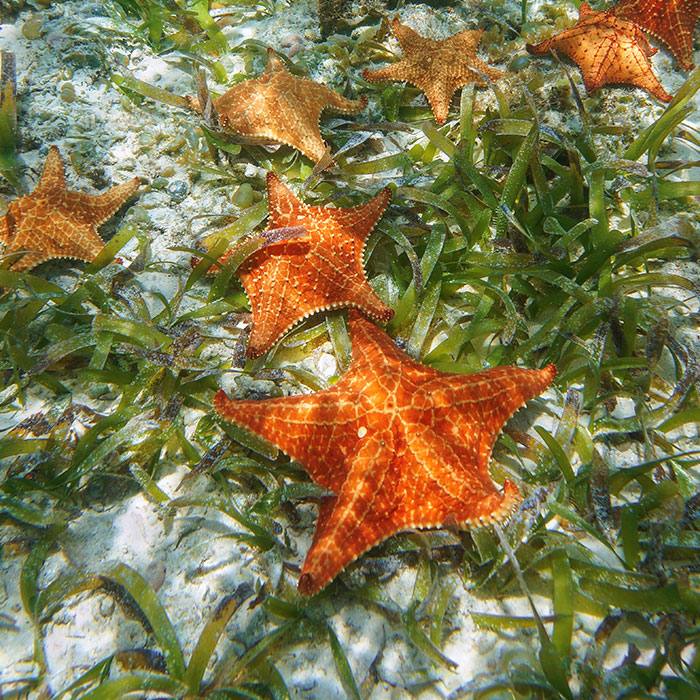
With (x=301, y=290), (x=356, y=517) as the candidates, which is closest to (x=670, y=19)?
(x=301, y=290)

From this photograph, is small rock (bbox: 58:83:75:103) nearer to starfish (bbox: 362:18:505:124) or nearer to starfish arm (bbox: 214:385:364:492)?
starfish (bbox: 362:18:505:124)

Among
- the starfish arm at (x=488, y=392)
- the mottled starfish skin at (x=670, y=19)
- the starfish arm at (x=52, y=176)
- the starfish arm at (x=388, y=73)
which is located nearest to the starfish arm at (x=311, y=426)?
the starfish arm at (x=488, y=392)

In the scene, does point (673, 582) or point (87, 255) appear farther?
point (87, 255)

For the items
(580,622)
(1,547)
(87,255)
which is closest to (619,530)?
(580,622)

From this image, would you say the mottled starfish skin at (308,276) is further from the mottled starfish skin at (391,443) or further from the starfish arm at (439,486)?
the starfish arm at (439,486)

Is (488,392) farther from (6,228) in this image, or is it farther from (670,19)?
(670,19)

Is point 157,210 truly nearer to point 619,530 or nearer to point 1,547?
point 1,547

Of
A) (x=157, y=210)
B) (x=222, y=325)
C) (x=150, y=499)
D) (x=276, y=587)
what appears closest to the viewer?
(x=276, y=587)
